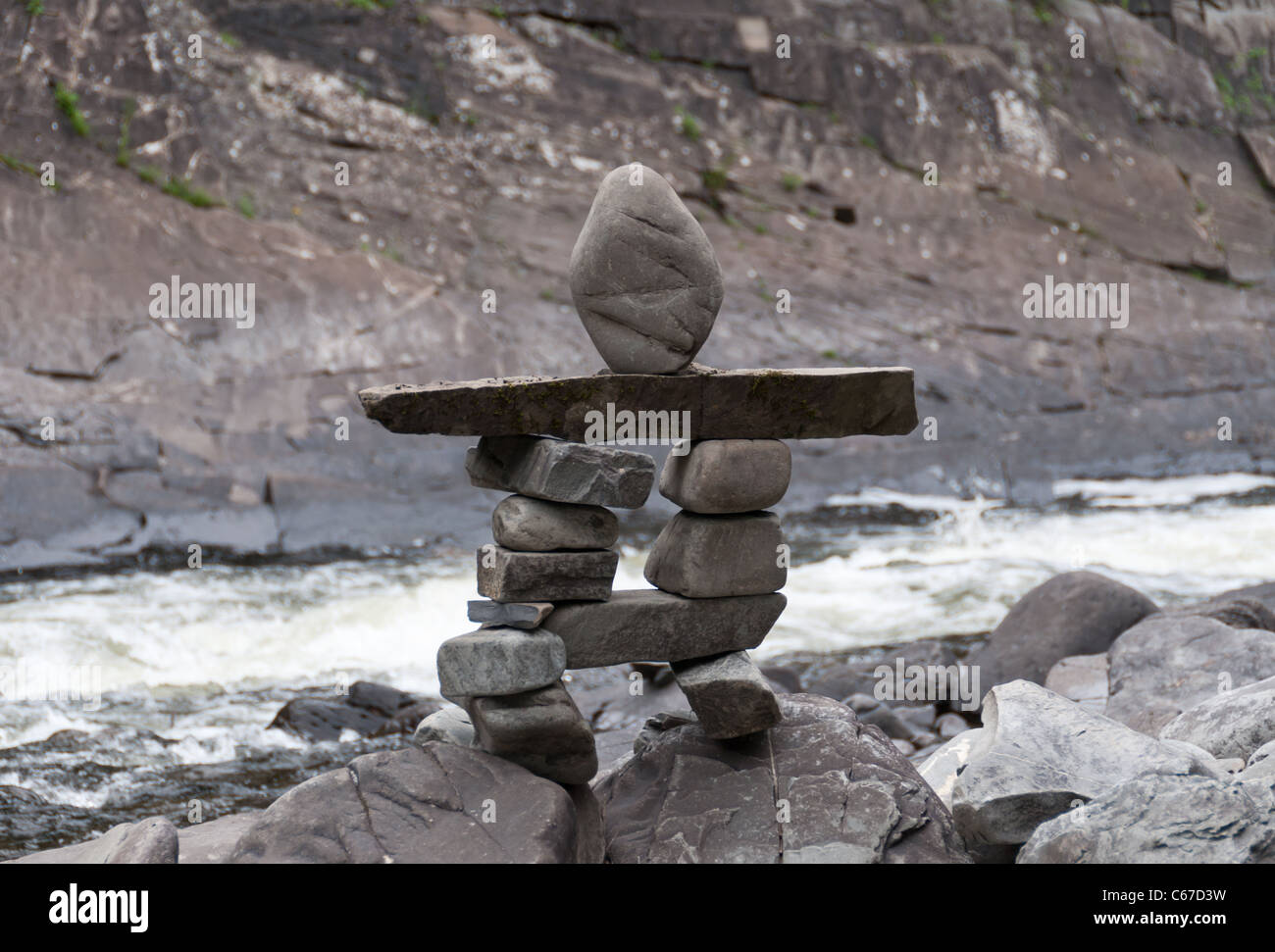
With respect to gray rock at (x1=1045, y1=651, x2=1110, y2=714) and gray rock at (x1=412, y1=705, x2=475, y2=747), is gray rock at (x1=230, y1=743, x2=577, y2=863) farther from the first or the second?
gray rock at (x1=1045, y1=651, x2=1110, y2=714)

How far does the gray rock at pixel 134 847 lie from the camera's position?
4852 mm

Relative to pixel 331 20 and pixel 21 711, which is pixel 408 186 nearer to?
pixel 331 20

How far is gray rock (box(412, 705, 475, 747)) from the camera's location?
19.1ft

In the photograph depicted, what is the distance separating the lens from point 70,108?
17.6 metres

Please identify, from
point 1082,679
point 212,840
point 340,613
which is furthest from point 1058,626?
point 340,613

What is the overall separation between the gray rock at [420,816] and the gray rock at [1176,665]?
13.2 ft

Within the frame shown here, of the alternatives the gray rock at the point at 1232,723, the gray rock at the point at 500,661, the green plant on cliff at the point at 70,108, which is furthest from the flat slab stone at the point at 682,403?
the green plant on cliff at the point at 70,108

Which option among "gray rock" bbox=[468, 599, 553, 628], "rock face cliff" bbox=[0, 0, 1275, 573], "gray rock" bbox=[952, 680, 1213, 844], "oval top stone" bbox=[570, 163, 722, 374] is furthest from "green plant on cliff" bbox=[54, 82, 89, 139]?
"gray rock" bbox=[952, 680, 1213, 844]

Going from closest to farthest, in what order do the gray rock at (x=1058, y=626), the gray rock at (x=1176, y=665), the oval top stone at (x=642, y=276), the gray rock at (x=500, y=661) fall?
the gray rock at (x=500, y=661) → the oval top stone at (x=642, y=276) → the gray rock at (x=1176, y=665) → the gray rock at (x=1058, y=626)

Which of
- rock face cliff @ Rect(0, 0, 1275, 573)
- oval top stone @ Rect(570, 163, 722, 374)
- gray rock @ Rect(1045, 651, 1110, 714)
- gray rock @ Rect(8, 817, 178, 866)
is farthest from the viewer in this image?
rock face cliff @ Rect(0, 0, 1275, 573)

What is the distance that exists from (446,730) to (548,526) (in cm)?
119

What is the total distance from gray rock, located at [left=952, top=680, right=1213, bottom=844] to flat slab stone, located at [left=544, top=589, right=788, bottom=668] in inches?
48.8

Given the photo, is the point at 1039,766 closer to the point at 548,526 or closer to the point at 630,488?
the point at 630,488

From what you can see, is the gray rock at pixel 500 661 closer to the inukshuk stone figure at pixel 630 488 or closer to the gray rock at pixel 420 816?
the inukshuk stone figure at pixel 630 488
